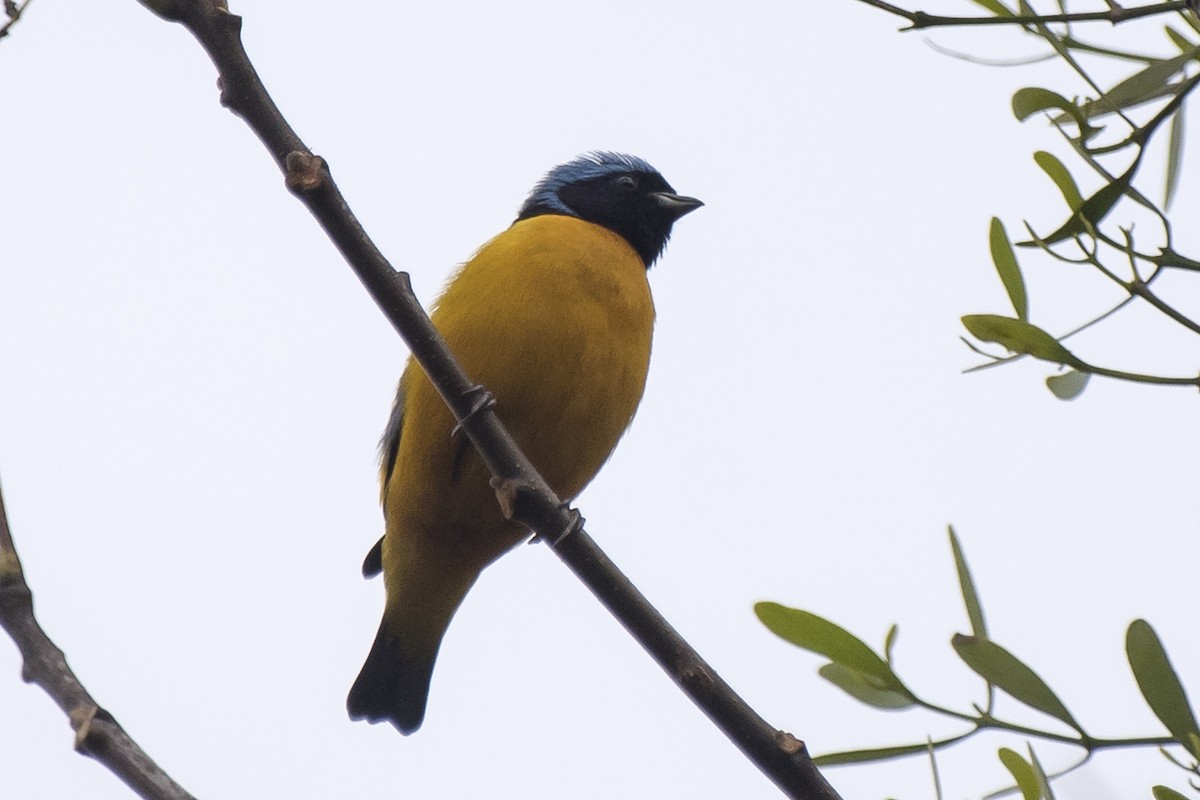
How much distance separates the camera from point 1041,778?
2100 mm

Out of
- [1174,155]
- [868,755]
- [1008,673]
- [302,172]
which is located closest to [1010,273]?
[1174,155]

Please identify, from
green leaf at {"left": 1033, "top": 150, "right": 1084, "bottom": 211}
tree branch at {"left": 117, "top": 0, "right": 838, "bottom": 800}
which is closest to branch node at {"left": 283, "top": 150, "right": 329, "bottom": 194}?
tree branch at {"left": 117, "top": 0, "right": 838, "bottom": 800}

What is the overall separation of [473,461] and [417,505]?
0.27 meters

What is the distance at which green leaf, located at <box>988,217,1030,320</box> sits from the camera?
2525mm

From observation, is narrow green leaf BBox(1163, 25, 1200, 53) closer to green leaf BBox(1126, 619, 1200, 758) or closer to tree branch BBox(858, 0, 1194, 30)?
tree branch BBox(858, 0, 1194, 30)

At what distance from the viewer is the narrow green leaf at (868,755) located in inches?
89.1

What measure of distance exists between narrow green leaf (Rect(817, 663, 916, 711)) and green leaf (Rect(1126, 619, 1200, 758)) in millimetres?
375

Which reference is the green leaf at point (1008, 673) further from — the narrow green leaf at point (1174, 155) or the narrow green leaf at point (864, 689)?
the narrow green leaf at point (1174, 155)

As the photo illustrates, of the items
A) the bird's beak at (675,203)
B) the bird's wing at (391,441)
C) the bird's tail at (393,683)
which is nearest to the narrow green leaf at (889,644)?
the bird's wing at (391,441)

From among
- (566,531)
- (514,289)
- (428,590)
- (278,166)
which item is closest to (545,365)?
(514,289)

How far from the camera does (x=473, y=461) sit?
4184 mm

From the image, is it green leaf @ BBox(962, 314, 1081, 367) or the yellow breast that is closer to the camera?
green leaf @ BBox(962, 314, 1081, 367)

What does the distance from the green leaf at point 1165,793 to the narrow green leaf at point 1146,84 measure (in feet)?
3.55

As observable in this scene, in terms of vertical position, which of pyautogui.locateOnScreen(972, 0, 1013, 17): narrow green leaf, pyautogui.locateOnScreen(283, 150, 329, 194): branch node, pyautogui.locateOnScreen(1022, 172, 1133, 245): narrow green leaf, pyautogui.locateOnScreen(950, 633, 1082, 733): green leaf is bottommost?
pyautogui.locateOnScreen(950, 633, 1082, 733): green leaf
